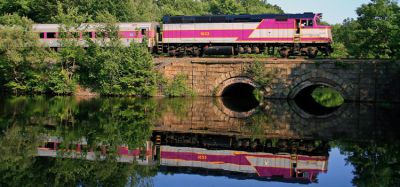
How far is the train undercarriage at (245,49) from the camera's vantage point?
35.1 meters

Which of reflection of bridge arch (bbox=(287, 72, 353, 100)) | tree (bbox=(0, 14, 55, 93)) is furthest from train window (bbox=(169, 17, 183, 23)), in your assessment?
reflection of bridge arch (bbox=(287, 72, 353, 100))

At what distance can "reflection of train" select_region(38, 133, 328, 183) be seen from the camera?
13984 mm

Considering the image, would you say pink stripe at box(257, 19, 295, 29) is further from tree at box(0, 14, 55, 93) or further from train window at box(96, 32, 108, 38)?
tree at box(0, 14, 55, 93)

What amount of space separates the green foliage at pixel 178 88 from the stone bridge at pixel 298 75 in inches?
15.9

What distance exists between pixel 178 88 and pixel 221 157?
2013 cm

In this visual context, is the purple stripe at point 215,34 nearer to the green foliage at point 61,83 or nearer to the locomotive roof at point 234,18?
the locomotive roof at point 234,18

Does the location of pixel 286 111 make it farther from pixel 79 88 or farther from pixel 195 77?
pixel 79 88

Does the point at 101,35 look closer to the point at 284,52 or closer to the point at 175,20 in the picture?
the point at 175,20

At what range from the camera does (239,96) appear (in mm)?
40594

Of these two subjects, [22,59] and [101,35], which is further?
[101,35]

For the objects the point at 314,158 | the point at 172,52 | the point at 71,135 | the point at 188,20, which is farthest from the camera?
the point at 172,52

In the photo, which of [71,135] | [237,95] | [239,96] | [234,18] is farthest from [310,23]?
[71,135]

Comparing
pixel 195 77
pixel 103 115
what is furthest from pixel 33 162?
pixel 195 77

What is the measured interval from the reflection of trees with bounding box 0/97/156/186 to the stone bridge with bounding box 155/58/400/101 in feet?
18.2
